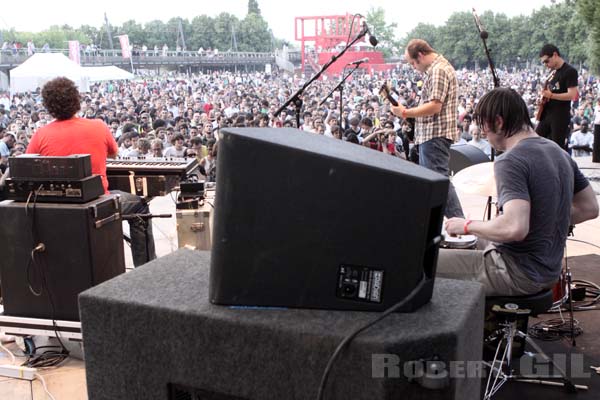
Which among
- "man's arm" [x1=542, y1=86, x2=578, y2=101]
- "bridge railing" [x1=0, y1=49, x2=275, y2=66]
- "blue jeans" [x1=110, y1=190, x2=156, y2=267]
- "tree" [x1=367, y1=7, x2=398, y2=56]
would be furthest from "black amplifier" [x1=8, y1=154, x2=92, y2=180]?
"tree" [x1=367, y1=7, x2=398, y2=56]

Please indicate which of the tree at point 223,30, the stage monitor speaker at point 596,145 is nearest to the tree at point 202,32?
the tree at point 223,30

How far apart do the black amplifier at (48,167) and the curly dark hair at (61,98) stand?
0.48 meters

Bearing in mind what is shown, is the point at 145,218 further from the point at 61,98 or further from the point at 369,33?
the point at 369,33

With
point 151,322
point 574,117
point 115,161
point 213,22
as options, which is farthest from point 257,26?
point 151,322

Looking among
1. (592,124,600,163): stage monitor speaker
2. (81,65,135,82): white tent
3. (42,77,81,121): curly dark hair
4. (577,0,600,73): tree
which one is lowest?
(592,124,600,163): stage monitor speaker

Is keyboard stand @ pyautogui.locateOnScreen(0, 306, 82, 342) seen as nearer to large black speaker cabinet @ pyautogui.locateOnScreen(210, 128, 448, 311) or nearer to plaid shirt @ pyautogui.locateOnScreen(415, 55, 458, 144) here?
large black speaker cabinet @ pyautogui.locateOnScreen(210, 128, 448, 311)

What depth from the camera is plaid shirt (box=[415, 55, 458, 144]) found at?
14.1 ft

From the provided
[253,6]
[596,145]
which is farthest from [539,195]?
[253,6]

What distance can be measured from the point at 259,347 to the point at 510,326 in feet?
4.58

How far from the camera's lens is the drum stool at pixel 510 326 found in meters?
2.24

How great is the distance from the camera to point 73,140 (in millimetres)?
3180

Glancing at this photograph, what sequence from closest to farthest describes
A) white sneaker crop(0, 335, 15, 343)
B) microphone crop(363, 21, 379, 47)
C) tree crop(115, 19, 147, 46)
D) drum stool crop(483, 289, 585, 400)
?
1. drum stool crop(483, 289, 585, 400)
2. white sneaker crop(0, 335, 15, 343)
3. microphone crop(363, 21, 379, 47)
4. tree crop(115, 19, 147, 46)

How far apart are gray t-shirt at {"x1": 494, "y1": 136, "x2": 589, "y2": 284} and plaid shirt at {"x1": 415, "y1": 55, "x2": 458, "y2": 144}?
209 cm

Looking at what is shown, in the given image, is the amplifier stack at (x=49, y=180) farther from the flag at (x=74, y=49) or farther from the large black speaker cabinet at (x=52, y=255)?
the flag at (x=74, y=49)
